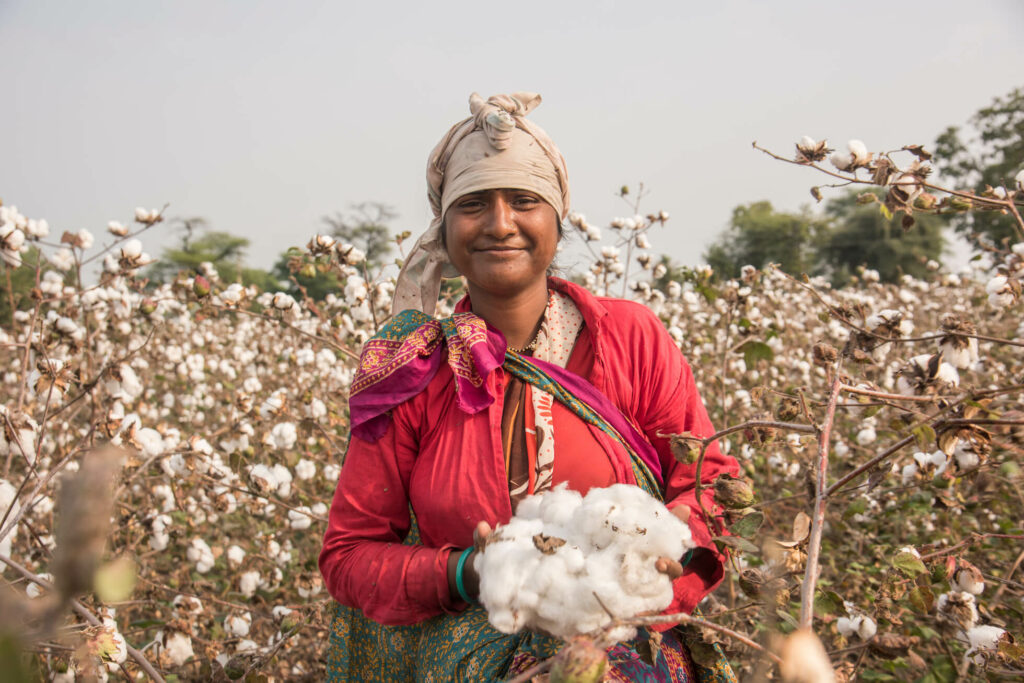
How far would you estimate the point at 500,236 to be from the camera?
1.54 meters

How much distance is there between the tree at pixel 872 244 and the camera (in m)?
32.2

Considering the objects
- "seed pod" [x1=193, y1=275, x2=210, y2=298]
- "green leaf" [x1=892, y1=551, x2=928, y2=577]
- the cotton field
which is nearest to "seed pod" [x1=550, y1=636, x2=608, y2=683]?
the cotton field

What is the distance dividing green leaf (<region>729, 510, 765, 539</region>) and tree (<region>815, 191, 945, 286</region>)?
3276 cm

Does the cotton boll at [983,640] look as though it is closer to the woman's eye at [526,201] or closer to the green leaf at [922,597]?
the green leaf at [922,597]

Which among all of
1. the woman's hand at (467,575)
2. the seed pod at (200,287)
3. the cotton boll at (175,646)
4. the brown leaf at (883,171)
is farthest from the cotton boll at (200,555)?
the brown leaf at (883,171)

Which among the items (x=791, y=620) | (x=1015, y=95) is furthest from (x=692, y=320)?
(x=1015, y=95)

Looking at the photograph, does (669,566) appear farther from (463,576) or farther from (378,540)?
(378,540)

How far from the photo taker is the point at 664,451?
160cm

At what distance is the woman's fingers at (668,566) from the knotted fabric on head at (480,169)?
878 mm

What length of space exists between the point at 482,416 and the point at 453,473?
13 centimetres

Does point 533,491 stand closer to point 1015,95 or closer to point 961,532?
point 961,532

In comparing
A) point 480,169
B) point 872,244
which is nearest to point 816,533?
point 480,169

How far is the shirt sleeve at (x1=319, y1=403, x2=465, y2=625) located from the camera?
139 centimetres

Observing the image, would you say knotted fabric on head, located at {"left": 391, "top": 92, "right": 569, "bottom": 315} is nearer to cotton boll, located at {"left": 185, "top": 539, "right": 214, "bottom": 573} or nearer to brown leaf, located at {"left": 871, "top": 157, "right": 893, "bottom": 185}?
brown leaf, located at {"left": 871, "top": 157, "right": 893, "bottom": 185}
